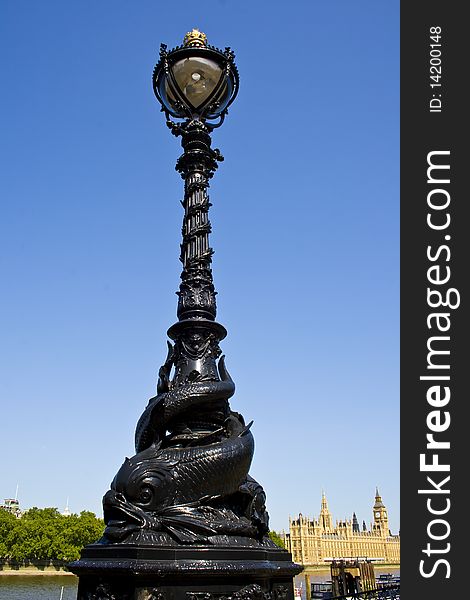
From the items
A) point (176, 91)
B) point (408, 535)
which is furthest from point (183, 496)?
point (176, 91)

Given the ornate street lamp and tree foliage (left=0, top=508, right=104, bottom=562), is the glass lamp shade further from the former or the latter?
tree foliage (left=0, top=508, right=104, bottom=562)

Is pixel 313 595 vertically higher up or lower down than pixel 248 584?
lower down

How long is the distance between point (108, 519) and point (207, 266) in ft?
10.3

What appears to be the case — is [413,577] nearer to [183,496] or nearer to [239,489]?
[239,489]

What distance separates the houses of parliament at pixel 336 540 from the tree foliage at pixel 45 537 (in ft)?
86.4

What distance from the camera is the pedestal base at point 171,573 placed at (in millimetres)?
4660

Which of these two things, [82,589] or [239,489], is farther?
[239,489]

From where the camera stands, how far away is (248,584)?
16.4 ft

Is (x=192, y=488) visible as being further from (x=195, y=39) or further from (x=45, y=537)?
(x=45, y=537)

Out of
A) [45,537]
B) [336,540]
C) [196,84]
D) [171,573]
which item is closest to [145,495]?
[171,573]

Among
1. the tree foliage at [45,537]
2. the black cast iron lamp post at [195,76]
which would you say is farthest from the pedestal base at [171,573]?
the tree foliage at [45,537]

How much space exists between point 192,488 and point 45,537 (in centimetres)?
5379

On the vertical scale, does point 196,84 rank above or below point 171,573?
above

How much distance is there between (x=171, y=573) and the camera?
4.68 meters
